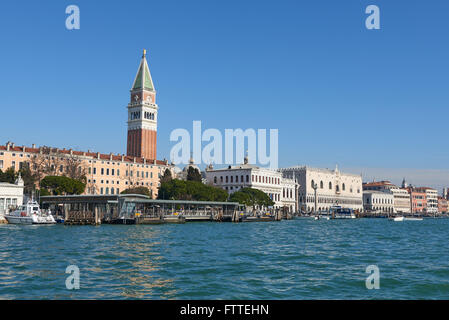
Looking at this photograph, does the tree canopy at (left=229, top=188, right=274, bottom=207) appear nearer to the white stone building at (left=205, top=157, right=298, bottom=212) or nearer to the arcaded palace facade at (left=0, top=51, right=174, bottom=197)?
the white stone building at (left=205, top=157, right=298, bottom=212)

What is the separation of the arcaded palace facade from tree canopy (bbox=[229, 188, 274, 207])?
1431cm

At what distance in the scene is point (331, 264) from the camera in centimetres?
1695

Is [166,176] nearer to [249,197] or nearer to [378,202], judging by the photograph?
[249,197]

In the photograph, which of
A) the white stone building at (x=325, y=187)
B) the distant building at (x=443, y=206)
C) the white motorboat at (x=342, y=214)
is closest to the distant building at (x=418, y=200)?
the distant building at (x=443, y=206)

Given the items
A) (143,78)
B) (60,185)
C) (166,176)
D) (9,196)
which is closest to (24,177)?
(60,185)

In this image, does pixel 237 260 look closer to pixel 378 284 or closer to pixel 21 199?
pixel 378 284

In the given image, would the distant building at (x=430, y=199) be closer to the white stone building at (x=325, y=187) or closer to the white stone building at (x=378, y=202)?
the white stone building at (x=378, y=202)

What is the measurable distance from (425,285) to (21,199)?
138ft

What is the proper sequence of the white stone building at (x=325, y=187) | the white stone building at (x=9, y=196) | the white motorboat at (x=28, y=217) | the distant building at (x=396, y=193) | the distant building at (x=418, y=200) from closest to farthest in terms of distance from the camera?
the white motorboat at (x=28, y=217) → the white stone building at (x=9, y=196) → the white stone building at (x=325, y=187) → the distant building at (x=396, y=193) → the distant building at (x=418, y=200)

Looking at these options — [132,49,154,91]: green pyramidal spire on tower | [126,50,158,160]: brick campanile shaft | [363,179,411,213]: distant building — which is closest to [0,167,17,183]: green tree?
[126,50,158,160]: brick campanile shaft

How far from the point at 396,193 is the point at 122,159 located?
9386cm

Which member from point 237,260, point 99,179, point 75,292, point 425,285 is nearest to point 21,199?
point 99,179

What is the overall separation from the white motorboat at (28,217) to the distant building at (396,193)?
116284mm

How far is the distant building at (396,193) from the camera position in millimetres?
141250
